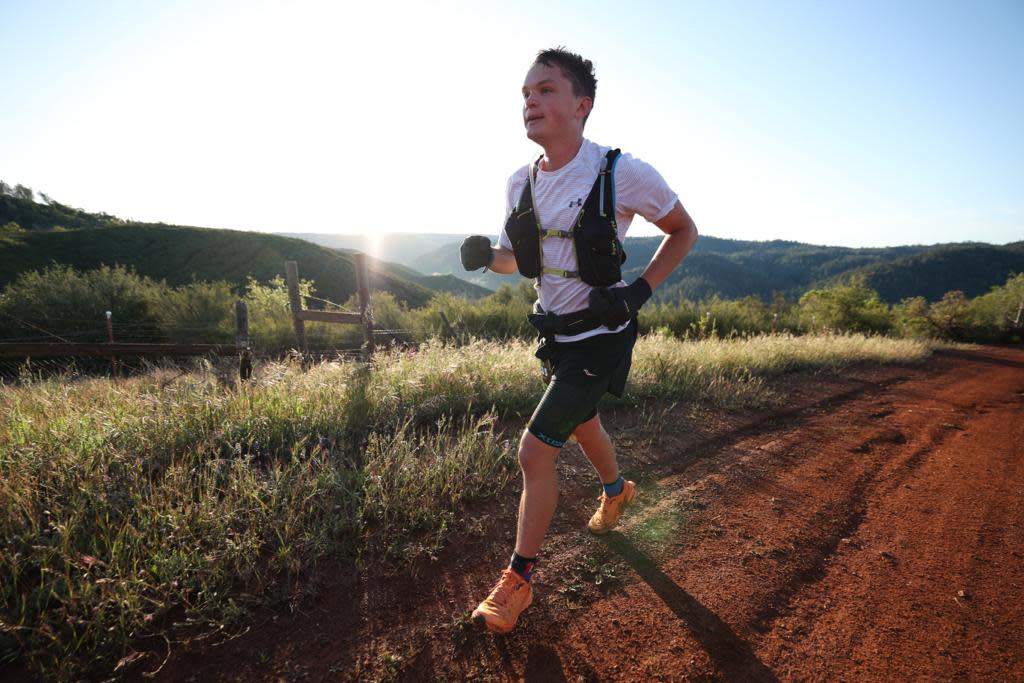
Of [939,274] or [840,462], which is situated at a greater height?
[939,274]

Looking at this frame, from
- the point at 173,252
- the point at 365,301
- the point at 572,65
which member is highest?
the point at 572,65

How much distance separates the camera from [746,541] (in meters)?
2.56

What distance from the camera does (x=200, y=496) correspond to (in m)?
2.37

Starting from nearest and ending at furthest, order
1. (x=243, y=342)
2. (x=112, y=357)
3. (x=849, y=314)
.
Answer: (x=243, y=342) < (x=112, y=357) < (x=849, y=314)

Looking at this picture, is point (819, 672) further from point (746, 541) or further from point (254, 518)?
point (254, 518)

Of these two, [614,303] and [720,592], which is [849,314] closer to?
[720,592]

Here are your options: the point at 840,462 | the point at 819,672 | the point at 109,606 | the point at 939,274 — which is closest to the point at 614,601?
the point at 819,672

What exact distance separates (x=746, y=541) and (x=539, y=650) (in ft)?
4.77

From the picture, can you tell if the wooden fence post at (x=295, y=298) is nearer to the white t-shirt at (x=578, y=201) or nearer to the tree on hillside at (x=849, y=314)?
the white t-shirt at (x=578, y=201)

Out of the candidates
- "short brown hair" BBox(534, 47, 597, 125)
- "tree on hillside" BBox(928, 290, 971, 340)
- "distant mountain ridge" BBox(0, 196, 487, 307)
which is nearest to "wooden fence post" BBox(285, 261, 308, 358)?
"short brown hair" BBox(534, 47, 597, 125)

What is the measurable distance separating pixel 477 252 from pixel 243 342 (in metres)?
5.58

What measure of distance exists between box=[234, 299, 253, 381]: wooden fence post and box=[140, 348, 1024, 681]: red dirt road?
4205 millimetres

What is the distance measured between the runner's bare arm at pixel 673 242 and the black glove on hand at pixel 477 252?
2.68ft

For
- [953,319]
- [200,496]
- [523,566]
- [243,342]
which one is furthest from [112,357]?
[953,319]
